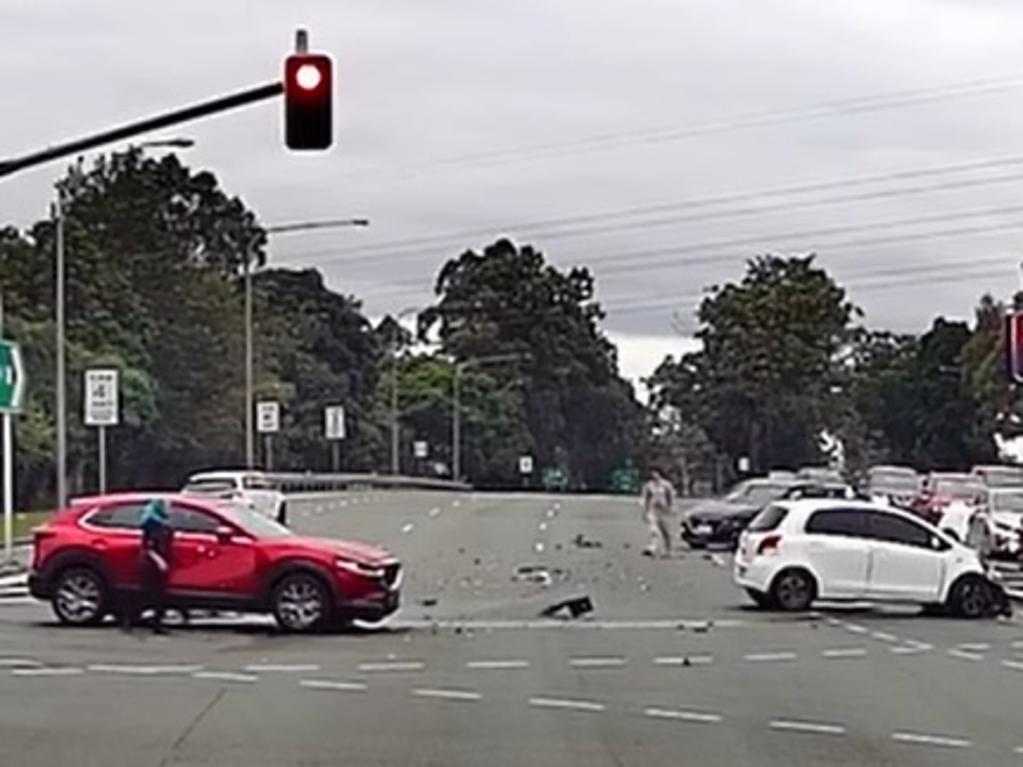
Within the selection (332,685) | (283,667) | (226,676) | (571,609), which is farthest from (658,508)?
(332,685)

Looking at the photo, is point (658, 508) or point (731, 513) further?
point (731, 513)

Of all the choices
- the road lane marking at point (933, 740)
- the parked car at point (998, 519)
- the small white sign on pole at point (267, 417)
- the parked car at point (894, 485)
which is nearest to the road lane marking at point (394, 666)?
the road lane marking at point (933, 740)

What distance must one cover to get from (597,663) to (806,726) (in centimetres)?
637

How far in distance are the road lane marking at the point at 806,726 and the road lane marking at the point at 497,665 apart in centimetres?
558

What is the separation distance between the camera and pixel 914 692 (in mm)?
22234

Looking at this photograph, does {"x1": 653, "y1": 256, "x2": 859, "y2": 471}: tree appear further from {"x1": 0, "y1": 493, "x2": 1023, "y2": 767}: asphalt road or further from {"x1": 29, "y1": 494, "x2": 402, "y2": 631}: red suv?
{"x1": 29, "y1": 494, "x2": 402, "y2": 631}: red suv

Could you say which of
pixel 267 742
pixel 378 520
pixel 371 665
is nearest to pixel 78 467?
pixel 378 520

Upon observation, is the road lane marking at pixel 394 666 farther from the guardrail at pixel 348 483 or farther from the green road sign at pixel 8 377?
the guardrail at pixel 348 483

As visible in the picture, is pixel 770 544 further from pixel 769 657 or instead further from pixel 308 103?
pixel 308 103

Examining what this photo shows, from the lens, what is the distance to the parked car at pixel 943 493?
60.1 meters

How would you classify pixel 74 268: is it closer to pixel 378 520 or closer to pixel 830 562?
pixel 378 520

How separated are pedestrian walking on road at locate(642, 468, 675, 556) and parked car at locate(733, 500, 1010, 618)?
52.1 feet

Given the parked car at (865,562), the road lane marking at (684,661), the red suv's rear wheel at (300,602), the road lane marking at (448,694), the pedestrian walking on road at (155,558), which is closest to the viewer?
the road lane marking at (448,694)

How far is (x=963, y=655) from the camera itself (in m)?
27.1
